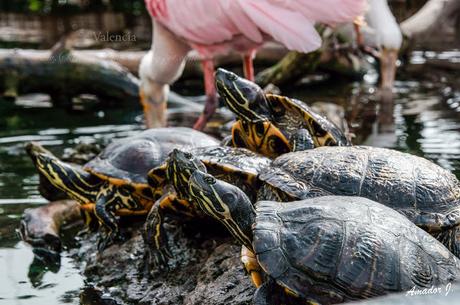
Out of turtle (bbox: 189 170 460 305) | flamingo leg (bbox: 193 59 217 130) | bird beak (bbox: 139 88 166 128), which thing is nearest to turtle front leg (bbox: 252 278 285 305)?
turtle (bbox: 189 170 460 305)

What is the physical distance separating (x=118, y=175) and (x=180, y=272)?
2.71 ft

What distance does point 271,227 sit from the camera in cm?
316

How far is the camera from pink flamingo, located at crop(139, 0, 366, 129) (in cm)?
662

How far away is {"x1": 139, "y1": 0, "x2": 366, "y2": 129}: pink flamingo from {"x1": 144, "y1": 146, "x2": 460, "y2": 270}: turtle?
2.96 meters

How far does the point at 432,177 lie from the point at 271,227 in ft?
3.19

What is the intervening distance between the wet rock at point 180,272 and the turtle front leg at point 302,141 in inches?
25.4

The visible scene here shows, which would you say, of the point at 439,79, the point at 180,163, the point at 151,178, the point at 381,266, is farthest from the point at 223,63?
the point at 381,266

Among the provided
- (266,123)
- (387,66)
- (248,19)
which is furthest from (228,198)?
(387,66)

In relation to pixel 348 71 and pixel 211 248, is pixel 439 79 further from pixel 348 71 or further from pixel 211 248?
pixel 211 248

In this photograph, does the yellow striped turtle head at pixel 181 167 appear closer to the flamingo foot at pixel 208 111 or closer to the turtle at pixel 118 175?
the turtle at pixel 118 175

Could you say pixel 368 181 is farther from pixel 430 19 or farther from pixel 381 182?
pixel 430 19

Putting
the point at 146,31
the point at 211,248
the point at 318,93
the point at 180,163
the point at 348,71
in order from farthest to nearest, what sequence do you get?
the point at 146,31 < the point at 348,71 < the point at 318,93 < the point at 211,248 < the point at 180,163

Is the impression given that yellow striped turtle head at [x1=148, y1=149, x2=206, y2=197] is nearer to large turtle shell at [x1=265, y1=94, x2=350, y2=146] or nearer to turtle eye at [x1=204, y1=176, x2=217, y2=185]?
turtle eye at [x1=204, y1=176, x2=217, y2=185]

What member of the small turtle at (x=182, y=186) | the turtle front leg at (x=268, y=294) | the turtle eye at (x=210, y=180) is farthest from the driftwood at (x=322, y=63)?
the turtle front leg at (x=268, y=294)
